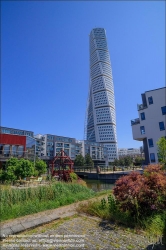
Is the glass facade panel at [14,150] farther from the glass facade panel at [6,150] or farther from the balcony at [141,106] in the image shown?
the balcony at [141,106]

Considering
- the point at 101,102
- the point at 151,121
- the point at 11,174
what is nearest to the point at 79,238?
the point at 11,174

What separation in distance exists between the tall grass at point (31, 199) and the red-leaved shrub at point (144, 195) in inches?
141

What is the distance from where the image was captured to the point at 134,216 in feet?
13.7

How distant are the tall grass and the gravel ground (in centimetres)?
197

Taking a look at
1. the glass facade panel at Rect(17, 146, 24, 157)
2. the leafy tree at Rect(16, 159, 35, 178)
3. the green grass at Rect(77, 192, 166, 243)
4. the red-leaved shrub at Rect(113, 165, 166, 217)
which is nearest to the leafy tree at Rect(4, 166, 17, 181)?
the leafy tree at Rect(16, 159, 35, 178)

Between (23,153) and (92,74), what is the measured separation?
135 meters

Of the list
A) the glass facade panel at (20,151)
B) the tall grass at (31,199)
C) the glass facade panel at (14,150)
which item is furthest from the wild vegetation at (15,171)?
the glass facade panel at (20,151)

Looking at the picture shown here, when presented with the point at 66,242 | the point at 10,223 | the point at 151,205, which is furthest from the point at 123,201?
the point at 10,223

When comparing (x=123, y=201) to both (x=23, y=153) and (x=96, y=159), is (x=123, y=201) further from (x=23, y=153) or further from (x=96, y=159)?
(x=96, y=159)

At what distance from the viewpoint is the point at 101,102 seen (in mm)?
130000

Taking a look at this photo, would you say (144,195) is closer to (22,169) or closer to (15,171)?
(22,169)

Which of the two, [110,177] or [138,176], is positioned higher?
[138,176]

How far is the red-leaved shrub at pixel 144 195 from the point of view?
4074 millimetres

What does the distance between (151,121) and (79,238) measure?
2473cm
